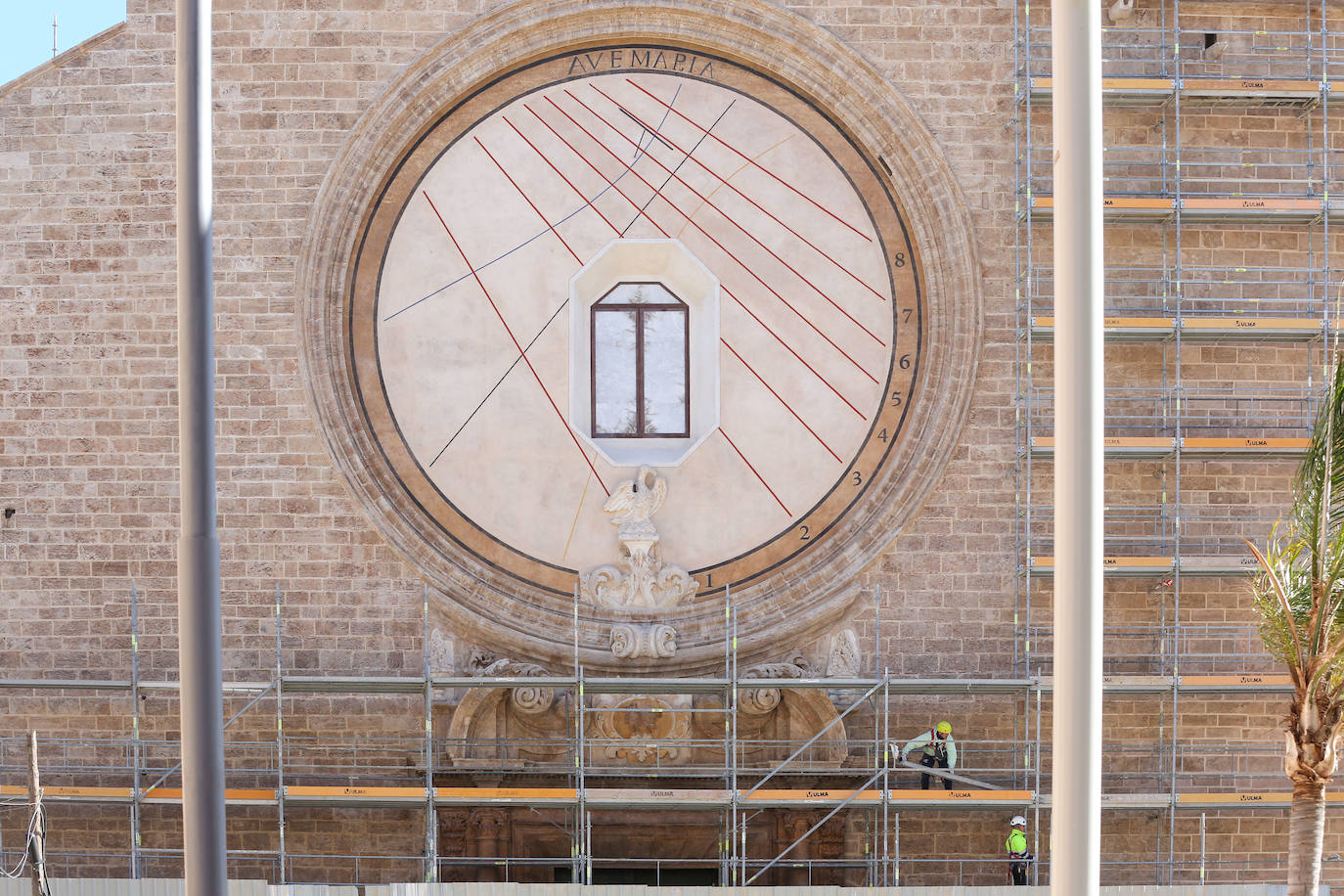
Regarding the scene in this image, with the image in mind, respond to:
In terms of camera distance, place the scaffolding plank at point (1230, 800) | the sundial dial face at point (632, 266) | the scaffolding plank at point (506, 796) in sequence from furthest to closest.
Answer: the sundial dial face at point (632, 266)
the scaffolding plank at point (1230, 800)
the scaffolding plank at point (506, 796)

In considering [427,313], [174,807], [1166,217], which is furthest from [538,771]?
[1166,217]

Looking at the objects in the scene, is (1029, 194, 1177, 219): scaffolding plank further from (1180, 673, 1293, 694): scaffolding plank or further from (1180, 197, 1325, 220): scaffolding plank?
(1180, 673, 1293, 694): scaffolding plank

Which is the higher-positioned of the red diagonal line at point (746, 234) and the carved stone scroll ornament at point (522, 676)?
the red diagonal line at point (746, 234)

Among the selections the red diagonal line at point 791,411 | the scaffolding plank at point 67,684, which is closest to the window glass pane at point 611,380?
the red diagonal line at point 791,411

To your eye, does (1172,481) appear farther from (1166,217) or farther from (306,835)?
(306,835)

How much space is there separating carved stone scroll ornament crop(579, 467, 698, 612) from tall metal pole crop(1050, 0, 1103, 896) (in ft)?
24.0

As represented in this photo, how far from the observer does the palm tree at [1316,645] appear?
9.77 meters

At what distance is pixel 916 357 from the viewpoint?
42.8 feet

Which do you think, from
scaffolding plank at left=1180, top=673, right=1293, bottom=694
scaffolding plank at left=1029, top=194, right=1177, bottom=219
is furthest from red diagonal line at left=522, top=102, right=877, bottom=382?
scaffolding plank at left=1180, top=673, right=1293, bottom=694

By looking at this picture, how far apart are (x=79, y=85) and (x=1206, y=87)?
9.06 m

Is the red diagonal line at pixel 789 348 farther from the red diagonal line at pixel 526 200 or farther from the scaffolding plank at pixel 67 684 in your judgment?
the scaffolding plank at pixel 67 684

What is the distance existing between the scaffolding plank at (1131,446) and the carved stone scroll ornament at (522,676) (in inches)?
169

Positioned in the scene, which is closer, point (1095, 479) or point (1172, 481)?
point (1095, 479)

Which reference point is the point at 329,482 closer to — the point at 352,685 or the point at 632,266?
the point at 352,685
